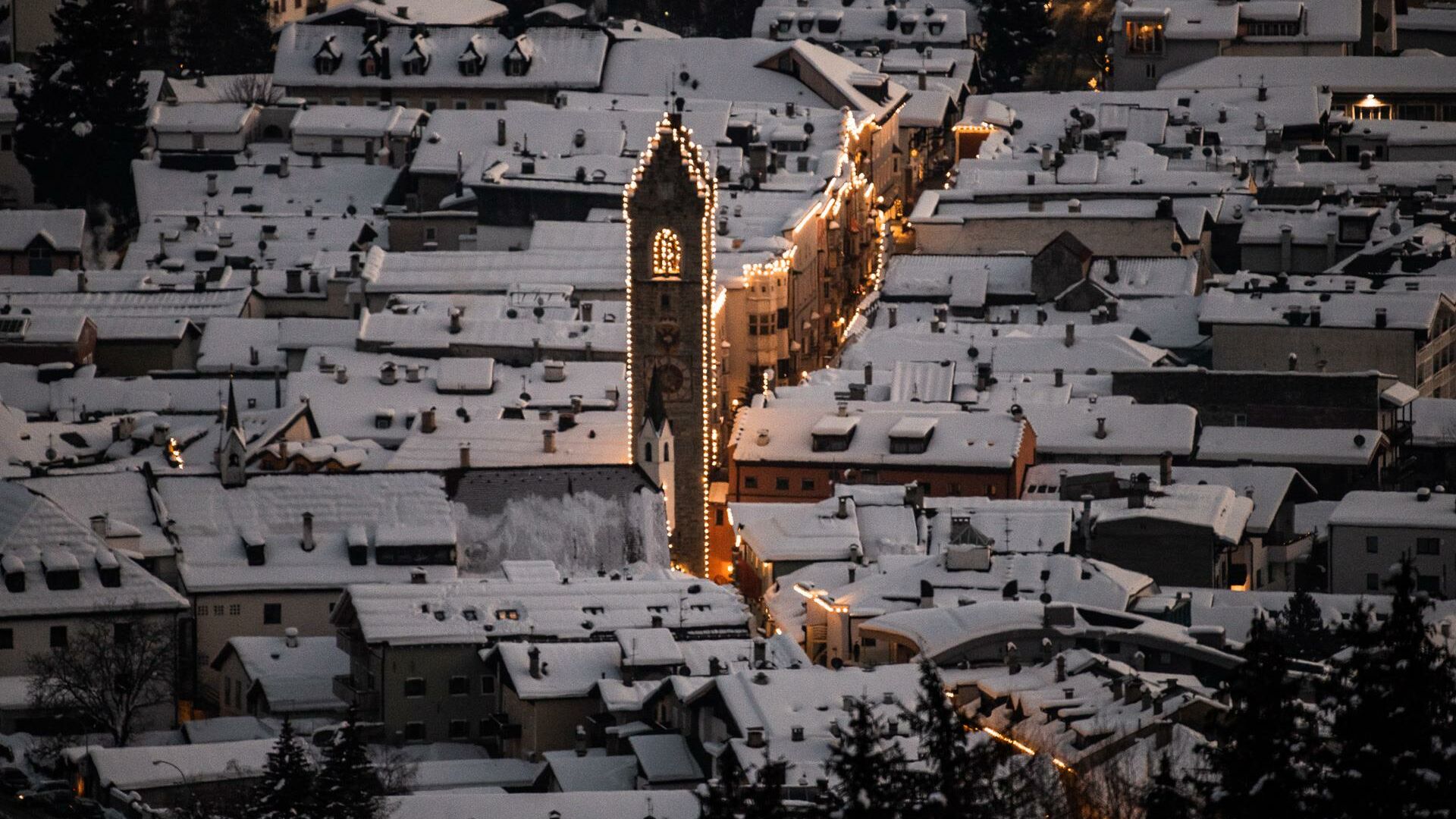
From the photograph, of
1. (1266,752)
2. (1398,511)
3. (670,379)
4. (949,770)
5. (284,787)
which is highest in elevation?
(949,770)

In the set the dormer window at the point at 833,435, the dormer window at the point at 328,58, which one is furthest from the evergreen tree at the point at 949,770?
the dormer window at the point at 328,58

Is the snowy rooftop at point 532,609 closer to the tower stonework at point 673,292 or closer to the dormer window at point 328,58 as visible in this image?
the tower stonework at point 673,292

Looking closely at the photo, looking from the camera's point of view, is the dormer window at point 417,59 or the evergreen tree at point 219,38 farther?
the evergreen tree at point 219,38

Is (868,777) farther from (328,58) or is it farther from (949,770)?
(328,58)

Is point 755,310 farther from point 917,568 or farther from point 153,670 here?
point 153,670

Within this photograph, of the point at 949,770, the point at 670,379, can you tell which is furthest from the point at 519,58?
the point at 949,770

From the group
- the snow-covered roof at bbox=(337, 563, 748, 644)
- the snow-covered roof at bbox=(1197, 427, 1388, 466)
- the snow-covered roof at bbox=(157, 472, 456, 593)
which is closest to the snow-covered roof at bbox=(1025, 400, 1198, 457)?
the snow-covered roof at bbox=(1197, 427, 1388, 466)
